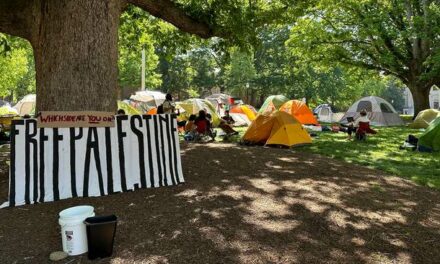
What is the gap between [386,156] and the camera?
11.4 meters

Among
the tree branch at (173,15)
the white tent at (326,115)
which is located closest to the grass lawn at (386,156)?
the tree branch at (173,15)

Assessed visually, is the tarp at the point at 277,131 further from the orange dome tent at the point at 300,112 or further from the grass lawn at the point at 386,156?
the orange dome tent at the point at 300,112

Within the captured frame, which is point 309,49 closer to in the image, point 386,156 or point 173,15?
point 386,156

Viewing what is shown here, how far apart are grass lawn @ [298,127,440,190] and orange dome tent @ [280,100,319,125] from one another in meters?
5.71

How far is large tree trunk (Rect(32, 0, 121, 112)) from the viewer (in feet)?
21.6

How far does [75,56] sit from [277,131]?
316 inches

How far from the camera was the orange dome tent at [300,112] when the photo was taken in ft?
70.8

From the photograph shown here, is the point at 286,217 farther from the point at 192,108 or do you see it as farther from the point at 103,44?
the point at 192,108

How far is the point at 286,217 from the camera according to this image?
207 inches

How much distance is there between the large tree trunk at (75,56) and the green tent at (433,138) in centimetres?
997

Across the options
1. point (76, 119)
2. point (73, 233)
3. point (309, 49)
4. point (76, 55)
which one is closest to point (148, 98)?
point (309, 49)

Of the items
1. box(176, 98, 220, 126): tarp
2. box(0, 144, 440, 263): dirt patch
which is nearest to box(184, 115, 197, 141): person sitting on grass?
box(176, 98, 220, 126): tarp

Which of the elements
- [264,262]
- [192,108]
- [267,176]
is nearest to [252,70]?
[192,108]

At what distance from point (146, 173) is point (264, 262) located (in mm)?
3319
